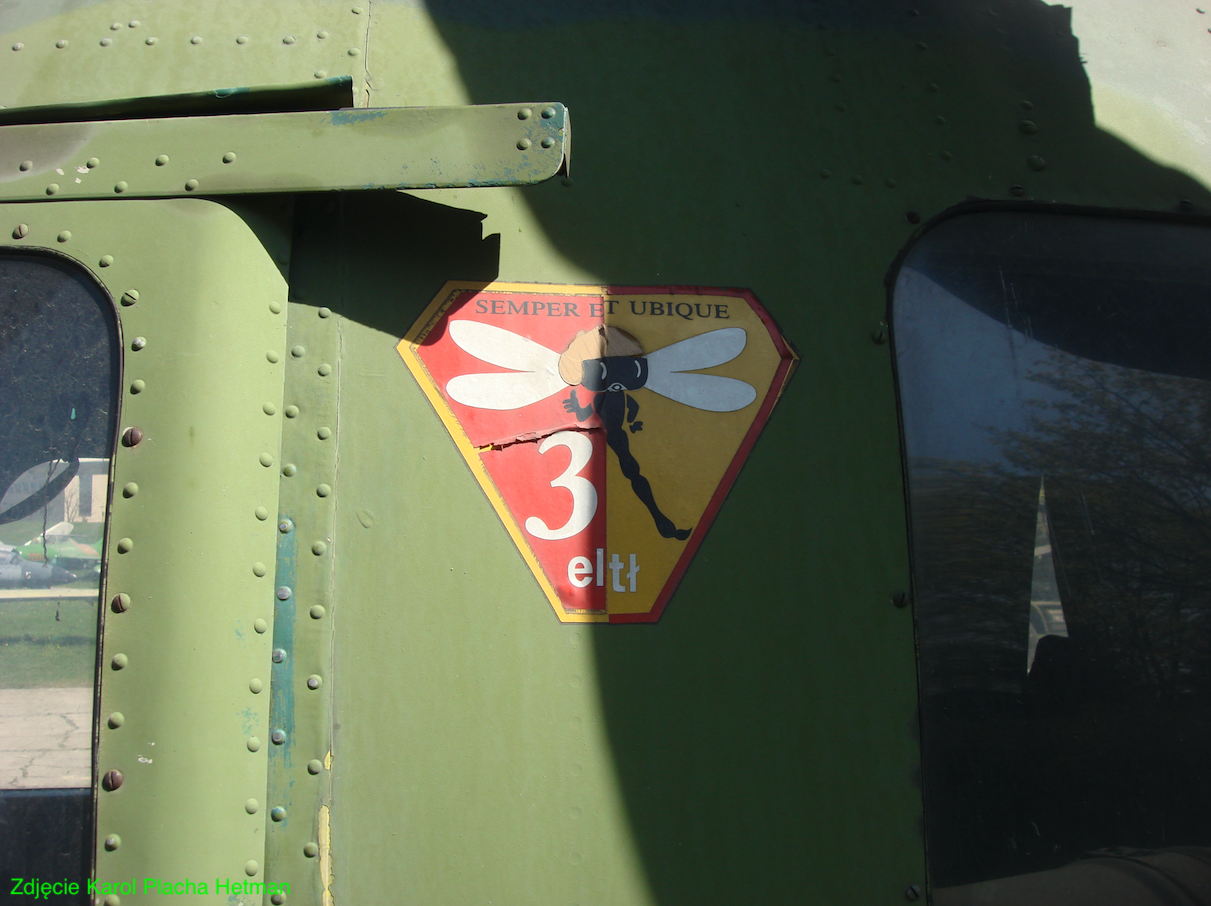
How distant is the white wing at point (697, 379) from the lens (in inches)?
58.5

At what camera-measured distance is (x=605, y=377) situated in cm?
148

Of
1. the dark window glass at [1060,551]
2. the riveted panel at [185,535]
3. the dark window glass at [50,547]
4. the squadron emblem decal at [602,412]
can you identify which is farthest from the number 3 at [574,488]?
the dark window glass at [50,547]

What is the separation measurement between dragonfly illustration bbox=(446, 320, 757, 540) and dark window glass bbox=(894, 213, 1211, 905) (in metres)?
0.41

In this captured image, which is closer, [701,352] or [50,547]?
[50,547]

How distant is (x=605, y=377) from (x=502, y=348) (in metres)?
0.20

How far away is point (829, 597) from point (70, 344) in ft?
4.64

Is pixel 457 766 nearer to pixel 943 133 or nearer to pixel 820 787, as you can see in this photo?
pixel 820 787

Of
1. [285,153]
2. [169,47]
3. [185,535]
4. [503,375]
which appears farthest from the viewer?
[169,47]

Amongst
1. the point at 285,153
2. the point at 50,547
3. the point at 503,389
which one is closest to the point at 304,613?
the point at 50,547

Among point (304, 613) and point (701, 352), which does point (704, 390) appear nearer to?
point (701, 352)

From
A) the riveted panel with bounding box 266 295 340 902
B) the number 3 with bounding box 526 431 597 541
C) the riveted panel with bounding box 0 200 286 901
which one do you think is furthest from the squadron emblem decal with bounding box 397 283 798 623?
the riveted panel with bounding box 0 200 286 901

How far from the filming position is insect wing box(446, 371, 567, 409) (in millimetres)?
1454

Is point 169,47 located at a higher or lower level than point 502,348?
higher

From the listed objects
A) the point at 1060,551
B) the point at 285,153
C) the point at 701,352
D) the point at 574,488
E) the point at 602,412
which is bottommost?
the point at 1060,551
